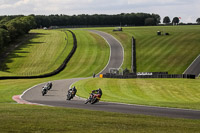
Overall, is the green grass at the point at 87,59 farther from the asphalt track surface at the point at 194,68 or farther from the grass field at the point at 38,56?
the asphalt track surface at the point at 194,68

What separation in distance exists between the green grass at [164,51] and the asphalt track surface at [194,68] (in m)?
1.04

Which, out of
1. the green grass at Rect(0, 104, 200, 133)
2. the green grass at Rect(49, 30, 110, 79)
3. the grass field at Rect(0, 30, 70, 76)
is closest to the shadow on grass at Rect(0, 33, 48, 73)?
the grass field at Rect(0, 30, 70, 76)

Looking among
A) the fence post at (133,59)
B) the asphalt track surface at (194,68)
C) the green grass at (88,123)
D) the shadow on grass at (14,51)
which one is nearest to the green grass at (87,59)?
the fence post at (133,59)

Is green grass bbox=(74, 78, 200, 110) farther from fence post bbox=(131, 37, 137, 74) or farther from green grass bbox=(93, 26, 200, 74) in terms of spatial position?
green grass bbox=(93, 26, 200, 74)

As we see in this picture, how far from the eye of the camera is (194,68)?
9269 centimetres

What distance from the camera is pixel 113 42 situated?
131250 mm

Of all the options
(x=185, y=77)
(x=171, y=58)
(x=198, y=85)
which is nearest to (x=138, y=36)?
(x=171, y=58)

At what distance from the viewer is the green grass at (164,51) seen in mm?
97188

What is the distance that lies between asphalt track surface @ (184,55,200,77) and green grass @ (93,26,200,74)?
3.40 feet

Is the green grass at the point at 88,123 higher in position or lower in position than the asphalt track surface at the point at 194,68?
higher

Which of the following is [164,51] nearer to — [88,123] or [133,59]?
[133,59]

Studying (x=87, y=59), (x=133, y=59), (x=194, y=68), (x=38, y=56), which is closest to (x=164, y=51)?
(x=133, y=59)

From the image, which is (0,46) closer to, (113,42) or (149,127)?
(113,42)

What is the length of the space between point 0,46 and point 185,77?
6806 cm
